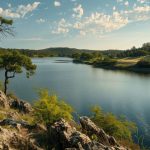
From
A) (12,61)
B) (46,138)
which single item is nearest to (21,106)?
(12,61)

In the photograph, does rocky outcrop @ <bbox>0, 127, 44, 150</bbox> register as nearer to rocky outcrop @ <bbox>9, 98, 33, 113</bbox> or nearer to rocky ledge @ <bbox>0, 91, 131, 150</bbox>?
rocky ledge @ <bbox>0, 91, 131, 150</bbox>

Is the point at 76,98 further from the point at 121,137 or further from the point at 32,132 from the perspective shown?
the point at 32,132

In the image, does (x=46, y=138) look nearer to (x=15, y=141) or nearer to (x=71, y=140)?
(x=71, y=140)

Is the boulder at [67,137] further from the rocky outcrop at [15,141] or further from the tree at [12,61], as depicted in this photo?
the tree at [12,61]

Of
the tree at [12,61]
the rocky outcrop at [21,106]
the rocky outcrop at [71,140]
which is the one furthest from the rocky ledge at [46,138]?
the tree at [12,61]

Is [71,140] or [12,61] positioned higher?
[12,61]

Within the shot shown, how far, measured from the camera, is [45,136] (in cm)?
2170

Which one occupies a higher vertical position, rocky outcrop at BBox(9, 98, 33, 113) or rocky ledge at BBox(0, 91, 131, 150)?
rocky ledge at BBox(0, 91, 131, 150)

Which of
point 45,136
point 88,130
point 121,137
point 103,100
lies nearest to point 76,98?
point 103,100

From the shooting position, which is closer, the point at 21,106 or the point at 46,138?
the point at 46,138

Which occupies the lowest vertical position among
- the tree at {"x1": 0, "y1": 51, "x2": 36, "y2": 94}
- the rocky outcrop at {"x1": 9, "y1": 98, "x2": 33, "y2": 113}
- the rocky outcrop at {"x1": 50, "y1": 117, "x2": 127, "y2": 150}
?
the rocky outcrop at {"x1": 9, "y1": 98, "x2": 33, "y2": 113}

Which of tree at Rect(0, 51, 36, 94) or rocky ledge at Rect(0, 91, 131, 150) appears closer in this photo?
rocky ledge at Rect(0, 91, 131, 150)

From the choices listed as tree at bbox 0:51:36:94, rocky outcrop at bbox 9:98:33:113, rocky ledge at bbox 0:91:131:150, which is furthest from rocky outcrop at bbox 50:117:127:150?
tree at bbox 0:51:36:94

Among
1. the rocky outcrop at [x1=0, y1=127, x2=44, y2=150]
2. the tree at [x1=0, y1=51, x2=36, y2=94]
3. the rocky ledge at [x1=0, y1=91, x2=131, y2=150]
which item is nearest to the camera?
the rocky outcrop at [x1=0, y1=127, x2=44, y2=150]
